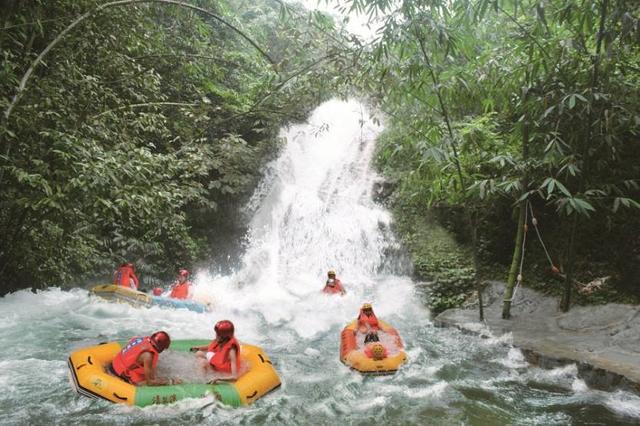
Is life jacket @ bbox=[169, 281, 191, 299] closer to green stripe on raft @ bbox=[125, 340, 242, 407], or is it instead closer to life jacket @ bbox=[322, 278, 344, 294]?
life jacket @ bbox=[322, 278, 344, 294]

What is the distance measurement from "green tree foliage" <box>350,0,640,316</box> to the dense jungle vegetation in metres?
0.03

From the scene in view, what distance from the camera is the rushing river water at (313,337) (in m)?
5.05

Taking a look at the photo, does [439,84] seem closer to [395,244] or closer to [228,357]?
[228,357]

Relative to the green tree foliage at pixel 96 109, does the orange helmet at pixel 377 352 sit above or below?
below

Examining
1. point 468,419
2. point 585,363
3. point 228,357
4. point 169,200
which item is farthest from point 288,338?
point 585,363

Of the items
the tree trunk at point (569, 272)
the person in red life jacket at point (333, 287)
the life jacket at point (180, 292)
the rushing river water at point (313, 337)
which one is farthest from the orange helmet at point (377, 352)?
the life jacket at point (180, 292)

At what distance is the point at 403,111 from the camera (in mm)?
7172

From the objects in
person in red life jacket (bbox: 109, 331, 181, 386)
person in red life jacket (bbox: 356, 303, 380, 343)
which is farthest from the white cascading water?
person in red life jacket (bbox: 109, 331, 181, 386)

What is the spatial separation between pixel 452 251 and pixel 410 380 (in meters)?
6.01

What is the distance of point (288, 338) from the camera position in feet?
27.8

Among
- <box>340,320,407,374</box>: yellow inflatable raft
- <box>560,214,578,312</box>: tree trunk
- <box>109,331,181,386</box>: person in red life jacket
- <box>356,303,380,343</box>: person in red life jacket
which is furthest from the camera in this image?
<box>356,303,380,343</box>: person in red life jacket

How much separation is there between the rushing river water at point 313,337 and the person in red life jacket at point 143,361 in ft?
1.30

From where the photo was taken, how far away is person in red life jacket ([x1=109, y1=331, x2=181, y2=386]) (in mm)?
5184

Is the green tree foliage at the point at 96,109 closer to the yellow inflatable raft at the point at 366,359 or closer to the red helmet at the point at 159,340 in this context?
the red helmet at the point at 159,340
